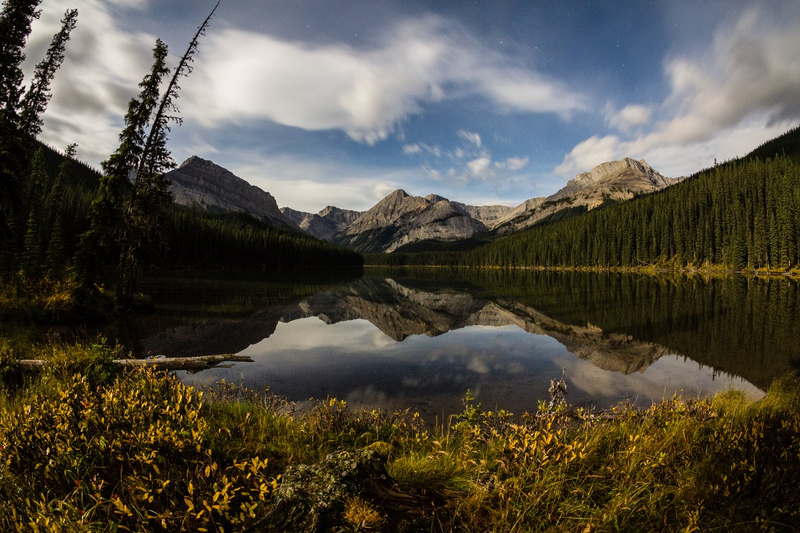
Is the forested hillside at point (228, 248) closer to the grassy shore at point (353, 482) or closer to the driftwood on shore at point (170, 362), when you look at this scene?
the driftwood on shore at point (170, 362)

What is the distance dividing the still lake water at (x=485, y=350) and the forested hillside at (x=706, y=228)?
75618 mm

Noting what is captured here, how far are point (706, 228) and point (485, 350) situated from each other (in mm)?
122387

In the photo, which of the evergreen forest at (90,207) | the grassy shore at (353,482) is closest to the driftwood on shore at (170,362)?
the grassy shore at (353,482)

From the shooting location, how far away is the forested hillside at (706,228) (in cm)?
8188

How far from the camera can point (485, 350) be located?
59.1 feet

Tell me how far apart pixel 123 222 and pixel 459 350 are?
24.1 metres

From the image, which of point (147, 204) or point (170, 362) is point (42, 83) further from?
point (170, 362)

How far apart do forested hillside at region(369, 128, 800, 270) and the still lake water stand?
248 ft

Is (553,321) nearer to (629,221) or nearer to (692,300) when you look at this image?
(692,300)

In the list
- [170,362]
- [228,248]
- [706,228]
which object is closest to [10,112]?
[170,362]

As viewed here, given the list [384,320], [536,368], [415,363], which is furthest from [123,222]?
[536,368]

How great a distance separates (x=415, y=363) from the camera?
15500 millimetres

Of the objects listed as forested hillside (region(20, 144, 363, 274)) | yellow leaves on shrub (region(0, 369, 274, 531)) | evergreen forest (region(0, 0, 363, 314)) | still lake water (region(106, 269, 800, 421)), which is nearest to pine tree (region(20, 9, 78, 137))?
evergreen forest (region(0, 0, 363, 314))

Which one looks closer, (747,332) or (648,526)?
(648,526)
